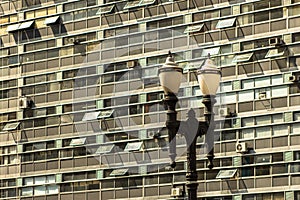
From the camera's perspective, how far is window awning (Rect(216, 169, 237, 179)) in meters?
48.5

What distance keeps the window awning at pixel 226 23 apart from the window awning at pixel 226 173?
630cm

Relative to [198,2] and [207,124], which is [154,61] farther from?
[207,124]

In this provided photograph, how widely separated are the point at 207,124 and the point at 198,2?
88.0ft

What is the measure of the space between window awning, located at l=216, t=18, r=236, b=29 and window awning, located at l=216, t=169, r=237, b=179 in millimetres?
6300

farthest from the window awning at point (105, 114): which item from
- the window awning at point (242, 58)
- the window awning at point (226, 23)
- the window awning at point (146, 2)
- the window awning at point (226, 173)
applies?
the window awning at point (242, 58)

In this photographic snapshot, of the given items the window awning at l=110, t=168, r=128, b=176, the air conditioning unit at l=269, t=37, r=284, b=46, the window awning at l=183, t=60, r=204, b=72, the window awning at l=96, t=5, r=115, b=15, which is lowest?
the window awning at l=110, t=168, r=128, b=176

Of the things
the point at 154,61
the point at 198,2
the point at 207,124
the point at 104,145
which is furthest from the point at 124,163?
the point at 207,124

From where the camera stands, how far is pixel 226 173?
160 ft

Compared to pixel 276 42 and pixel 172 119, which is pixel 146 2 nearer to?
pixel 276 42

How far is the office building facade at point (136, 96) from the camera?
47375 mm

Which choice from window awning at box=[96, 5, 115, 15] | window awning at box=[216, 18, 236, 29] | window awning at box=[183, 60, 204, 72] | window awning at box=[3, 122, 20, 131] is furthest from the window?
window awning at box=[216, 18, 236, 29]

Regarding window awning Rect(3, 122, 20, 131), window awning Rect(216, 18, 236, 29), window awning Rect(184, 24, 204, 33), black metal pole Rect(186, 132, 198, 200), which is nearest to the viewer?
black metal pole Rect(186, 132, 198, 200)

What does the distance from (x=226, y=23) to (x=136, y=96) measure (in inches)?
242

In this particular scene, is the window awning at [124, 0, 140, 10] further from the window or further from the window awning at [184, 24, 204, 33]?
the window
